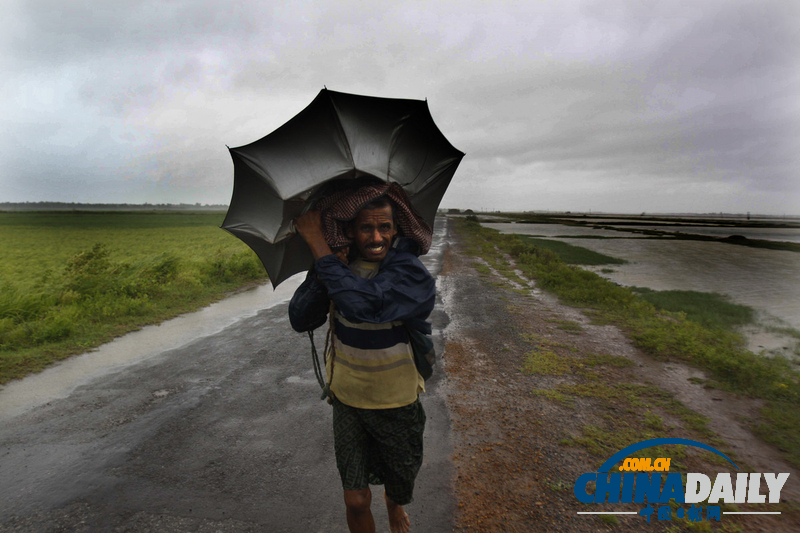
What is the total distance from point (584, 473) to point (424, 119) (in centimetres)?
297

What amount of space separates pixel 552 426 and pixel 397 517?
2.21 m

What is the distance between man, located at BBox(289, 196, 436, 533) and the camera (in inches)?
72.7

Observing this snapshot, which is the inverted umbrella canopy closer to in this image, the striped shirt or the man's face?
the man's face

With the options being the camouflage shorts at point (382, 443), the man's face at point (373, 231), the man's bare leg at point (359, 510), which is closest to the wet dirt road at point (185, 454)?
the man's bare leg at point (359, 510)

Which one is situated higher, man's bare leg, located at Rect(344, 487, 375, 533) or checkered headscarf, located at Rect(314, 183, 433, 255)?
checkered headscarf, located at Rect(314, 183, 433, 255)

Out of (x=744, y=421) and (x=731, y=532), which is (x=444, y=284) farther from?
(x=731, y=532)

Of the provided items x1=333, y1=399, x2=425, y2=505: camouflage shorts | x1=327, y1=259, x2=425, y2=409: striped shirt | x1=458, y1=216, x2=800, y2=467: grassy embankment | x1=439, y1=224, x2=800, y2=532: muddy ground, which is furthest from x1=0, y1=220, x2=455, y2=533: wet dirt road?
x1=458, y1=216, x2=800, y2=467: grassy embankment

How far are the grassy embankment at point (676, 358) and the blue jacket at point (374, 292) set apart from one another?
2.75 metres

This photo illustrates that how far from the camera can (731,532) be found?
2582 millimetres

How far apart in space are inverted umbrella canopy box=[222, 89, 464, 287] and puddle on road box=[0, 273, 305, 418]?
4.44m

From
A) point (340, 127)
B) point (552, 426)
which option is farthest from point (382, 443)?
point (552, 426)

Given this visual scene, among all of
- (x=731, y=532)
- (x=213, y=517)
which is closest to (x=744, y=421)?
(x=731, y=532)

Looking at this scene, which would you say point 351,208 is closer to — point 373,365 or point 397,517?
point 373,365

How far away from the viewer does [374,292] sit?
5.62ft
